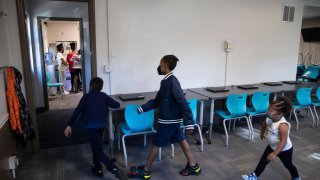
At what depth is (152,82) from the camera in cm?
390

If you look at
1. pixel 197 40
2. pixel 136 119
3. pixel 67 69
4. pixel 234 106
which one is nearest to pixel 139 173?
pixel 136 119

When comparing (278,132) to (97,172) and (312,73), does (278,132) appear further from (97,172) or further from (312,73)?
(312,73)

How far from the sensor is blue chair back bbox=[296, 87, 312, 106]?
164 inches

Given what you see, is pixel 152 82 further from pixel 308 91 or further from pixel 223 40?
pixel 308 91

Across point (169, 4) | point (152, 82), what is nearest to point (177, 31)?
point (169, 4)

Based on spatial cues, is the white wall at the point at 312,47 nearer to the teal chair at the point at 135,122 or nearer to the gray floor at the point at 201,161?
the gray floor at the point at 201,161

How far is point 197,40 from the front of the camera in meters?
4.08

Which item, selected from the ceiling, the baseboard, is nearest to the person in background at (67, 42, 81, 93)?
the baseboard

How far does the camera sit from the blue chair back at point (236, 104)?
11.6 feet

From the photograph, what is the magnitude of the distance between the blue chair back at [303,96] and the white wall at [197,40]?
0.82 metres

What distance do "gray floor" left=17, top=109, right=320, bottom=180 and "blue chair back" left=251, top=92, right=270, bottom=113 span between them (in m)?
0.50

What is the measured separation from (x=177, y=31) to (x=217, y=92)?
118cm

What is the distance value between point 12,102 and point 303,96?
175 inches

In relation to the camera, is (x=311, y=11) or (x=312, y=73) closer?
(x=311, y=11)
